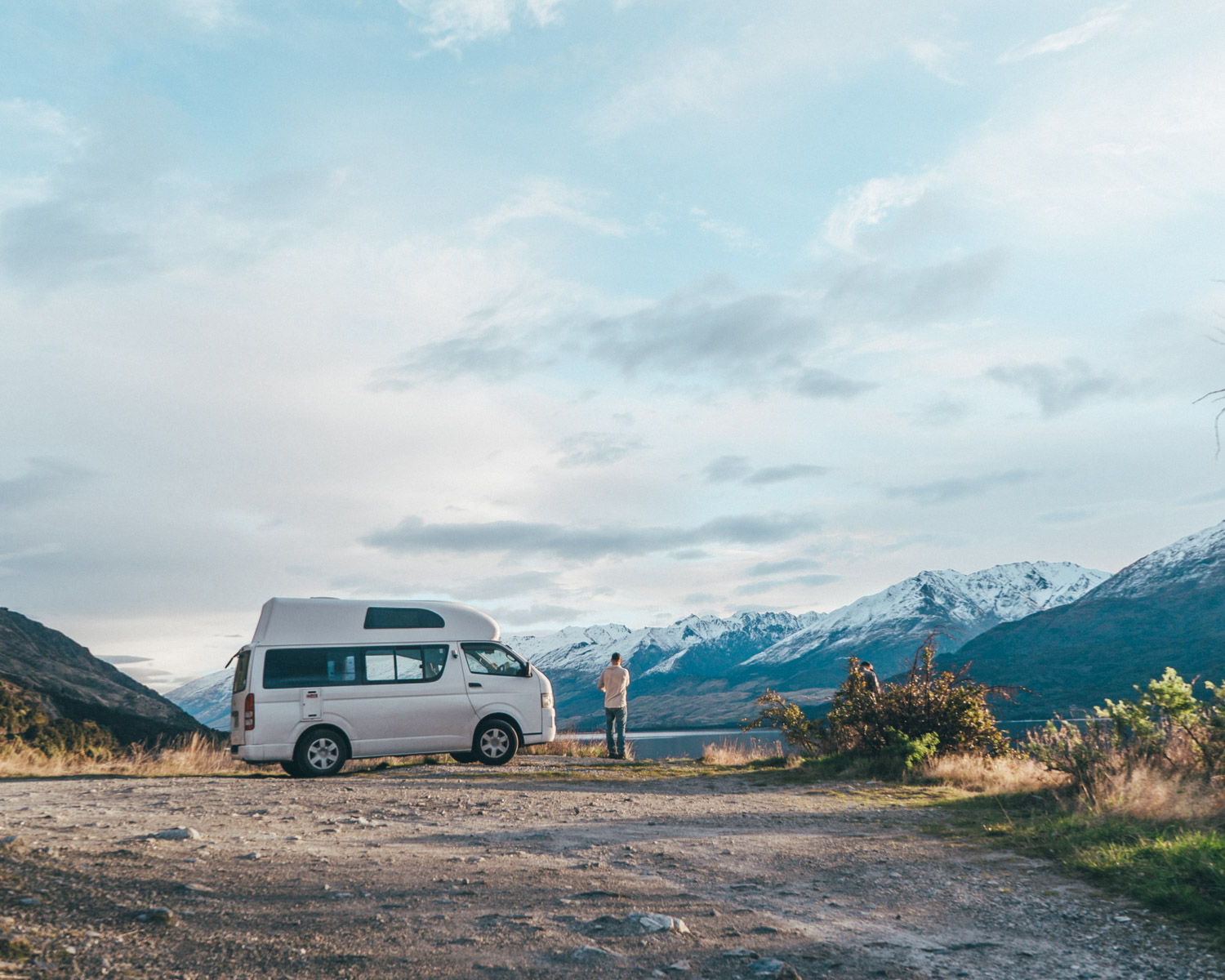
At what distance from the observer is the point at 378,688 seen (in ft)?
48.2

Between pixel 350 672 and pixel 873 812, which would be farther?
pixel 350 672

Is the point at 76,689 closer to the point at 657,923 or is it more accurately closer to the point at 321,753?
the point at 321,753

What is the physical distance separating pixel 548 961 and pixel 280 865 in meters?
2.84

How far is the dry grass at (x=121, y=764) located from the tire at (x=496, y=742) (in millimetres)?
4939

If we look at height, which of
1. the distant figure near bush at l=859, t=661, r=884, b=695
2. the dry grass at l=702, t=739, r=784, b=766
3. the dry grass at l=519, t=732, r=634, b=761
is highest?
the distant figure near bush at l=859, t=661, r=884, b=695

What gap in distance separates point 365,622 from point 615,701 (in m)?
6.29

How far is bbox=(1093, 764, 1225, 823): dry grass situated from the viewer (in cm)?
859

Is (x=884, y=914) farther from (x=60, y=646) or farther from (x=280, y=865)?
(x=60, y=646)

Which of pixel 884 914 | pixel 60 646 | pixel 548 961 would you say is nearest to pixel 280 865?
pixel 548 961

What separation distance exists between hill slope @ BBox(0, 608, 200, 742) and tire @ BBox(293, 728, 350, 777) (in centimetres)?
1150

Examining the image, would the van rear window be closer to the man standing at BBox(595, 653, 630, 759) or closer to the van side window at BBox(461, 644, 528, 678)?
the van side window at BBox(461, 644, 528, 678)

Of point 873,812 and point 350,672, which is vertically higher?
point 350,672

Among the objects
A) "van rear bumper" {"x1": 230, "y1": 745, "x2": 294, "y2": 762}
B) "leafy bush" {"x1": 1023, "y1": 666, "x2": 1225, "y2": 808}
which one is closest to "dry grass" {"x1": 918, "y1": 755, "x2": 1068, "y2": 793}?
"leafy bush" {"x1": 1023, "y1": 666, "x2": 1225, "y2": 808}

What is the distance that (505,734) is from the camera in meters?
15.7
